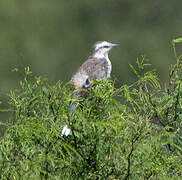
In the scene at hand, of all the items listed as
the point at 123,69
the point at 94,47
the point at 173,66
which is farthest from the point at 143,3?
the point at 173,66

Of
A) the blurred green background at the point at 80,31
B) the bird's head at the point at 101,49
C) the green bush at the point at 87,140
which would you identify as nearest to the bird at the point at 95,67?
the bird's head at the point at 101,49

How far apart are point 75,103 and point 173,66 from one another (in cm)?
38

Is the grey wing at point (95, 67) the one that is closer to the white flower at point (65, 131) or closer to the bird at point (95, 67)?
the bird at point (95, 67)

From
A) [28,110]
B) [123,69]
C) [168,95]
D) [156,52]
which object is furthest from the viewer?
[156,52]

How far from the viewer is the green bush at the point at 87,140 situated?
6.37ft

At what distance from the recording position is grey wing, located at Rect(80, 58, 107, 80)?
5543mm

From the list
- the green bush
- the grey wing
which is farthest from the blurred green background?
the green bush

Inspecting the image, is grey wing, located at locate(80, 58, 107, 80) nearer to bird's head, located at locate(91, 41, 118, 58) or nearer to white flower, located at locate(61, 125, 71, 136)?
bird's head, located at locate(91, 41, 118, 58)

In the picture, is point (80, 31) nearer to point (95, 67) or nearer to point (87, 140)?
point (95, 67)

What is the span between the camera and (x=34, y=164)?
1.87 meters

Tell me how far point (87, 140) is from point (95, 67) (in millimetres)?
3832

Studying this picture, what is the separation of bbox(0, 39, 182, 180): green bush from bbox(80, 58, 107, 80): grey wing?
10.4 feet

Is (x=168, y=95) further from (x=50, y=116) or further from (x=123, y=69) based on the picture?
(x=123, y=69)

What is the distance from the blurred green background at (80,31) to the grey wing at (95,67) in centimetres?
1025
